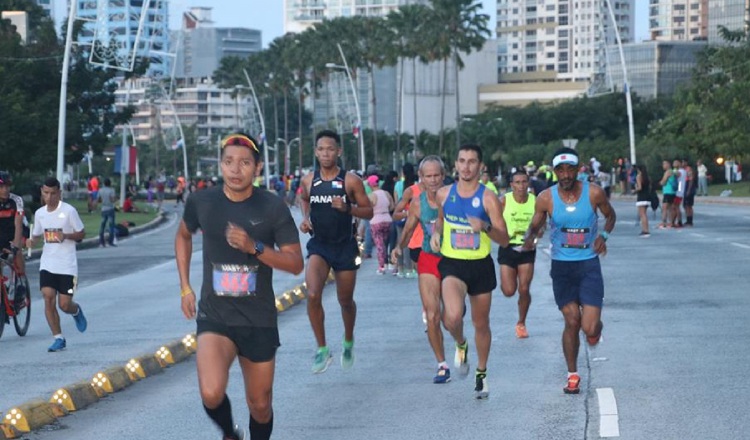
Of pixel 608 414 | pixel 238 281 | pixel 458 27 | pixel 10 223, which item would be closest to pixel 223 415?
pixel 238 281

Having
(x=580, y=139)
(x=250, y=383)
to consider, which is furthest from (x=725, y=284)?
(x=580, y=139)

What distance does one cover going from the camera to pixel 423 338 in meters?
15.3

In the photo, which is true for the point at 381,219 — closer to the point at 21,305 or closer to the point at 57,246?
the point at 21,305

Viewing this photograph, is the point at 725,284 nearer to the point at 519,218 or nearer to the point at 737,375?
the point at 519,218

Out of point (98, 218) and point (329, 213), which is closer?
point (329, 213)

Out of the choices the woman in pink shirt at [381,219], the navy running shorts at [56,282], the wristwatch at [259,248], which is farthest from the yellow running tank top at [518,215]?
the woman in pink shirt at [381,219]

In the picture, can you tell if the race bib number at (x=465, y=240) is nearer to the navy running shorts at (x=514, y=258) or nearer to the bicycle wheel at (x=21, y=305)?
the navy running shorts at (x=514, y=258)

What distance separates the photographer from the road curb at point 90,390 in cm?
995

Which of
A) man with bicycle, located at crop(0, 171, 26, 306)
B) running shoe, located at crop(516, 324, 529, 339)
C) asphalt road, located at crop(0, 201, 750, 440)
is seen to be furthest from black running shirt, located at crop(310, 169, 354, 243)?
man with bicycle, located at crop(0, 171, 26, 306)

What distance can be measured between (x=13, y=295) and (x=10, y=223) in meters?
0.87

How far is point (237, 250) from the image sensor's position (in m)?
7.92

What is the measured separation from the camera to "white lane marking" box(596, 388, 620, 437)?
374 inches

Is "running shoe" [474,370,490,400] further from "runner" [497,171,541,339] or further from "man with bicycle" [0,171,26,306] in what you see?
"man with bicycle" [0,171,26,306]

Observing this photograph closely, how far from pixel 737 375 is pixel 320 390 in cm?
329
